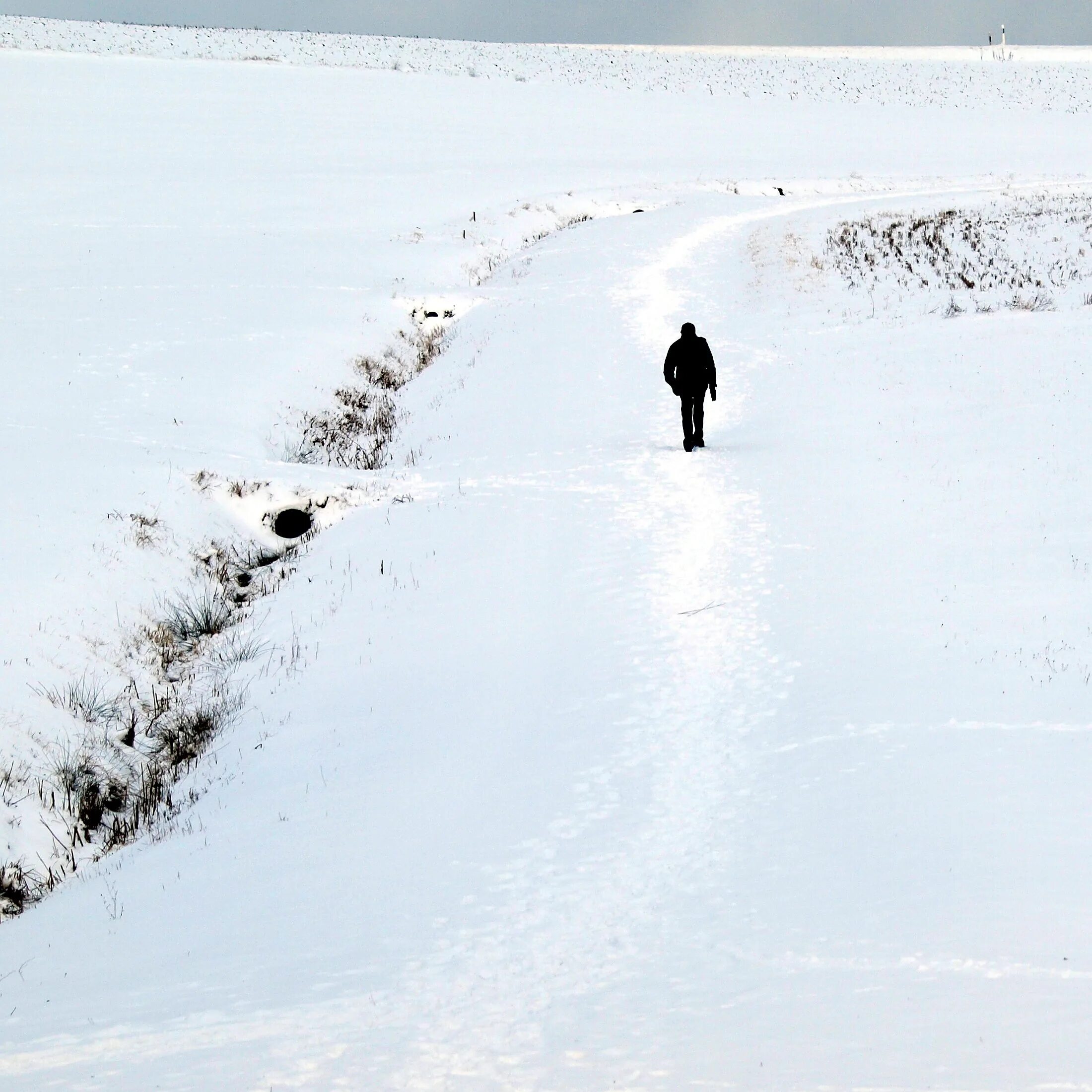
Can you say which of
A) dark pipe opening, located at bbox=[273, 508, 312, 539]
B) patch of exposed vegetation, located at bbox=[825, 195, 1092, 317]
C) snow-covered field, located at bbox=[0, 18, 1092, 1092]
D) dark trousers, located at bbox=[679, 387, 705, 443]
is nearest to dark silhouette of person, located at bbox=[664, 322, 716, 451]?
dark trousers, located at bbox=[679, 387, 705, 443]

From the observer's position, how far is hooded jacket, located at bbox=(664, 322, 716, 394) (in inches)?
545

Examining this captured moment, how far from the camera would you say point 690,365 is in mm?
13859

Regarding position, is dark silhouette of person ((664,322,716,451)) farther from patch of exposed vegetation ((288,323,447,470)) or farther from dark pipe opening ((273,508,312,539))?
dark pipe opening ((273,508,312,539))

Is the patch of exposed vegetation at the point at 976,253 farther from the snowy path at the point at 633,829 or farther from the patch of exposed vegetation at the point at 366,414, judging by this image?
the snowy path at the point at 633,829

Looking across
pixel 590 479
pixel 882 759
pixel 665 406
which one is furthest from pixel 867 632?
pixel 665 406

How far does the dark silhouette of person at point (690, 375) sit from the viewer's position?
13.8 m

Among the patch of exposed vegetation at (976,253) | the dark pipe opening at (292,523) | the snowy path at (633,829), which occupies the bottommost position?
the snowy path at (633,829)

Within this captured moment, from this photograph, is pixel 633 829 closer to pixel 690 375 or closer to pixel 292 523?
pixel 292 523

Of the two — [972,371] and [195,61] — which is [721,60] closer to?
[195,61]

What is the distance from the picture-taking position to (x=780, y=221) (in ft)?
114

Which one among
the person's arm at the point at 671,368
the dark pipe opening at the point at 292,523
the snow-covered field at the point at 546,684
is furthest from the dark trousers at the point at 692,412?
the dark pipe opening at the point at 292,523

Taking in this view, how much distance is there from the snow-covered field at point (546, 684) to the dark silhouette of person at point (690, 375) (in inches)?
22.2

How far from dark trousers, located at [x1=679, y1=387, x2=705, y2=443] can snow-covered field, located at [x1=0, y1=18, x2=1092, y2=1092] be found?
435 mm

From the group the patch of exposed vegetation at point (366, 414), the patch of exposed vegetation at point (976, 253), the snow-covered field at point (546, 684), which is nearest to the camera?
the snow-covered field at point (546, 684)
